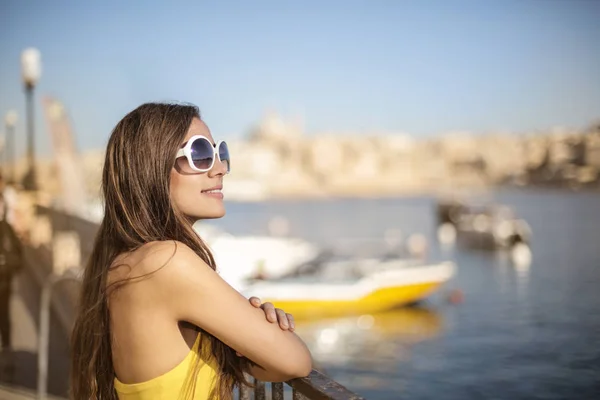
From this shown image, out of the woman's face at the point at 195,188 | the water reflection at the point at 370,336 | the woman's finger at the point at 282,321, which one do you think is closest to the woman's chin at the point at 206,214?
the woman's face at the point at 195,188

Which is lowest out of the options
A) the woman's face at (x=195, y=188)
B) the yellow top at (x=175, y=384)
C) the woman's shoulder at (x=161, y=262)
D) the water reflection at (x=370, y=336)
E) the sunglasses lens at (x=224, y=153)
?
the water reflection at (x=370, y=336)

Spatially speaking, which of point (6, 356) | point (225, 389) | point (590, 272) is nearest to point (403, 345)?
point (6, 356)

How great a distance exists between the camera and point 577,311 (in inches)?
1153

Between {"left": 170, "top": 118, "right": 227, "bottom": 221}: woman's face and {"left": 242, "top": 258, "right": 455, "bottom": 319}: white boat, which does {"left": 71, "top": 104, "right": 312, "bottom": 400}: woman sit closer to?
{"left": 170, "top": 118, "right": 227, "bottom": 221}: woman's face

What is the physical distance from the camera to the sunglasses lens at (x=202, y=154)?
1.81 metres

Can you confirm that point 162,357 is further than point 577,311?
No

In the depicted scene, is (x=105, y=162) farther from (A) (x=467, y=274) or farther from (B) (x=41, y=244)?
(A) (x=467, y=274)

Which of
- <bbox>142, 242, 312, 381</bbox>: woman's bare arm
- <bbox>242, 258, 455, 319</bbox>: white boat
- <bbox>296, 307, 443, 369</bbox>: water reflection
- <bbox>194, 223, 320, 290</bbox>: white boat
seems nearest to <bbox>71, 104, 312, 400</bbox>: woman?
<bbox>142, 242, 312, 381</bbox>: woman's bare arm

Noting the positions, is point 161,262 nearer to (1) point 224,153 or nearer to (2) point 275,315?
(2) point 275,315

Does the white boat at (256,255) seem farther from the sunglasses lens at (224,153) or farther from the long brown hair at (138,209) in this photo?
the long brown hair at (138,209)

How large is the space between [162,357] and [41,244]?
12.0 m

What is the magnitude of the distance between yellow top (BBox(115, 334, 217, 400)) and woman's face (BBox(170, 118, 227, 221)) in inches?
14.3

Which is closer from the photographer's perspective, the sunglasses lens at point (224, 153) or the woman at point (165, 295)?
the woman at point (165, 295)

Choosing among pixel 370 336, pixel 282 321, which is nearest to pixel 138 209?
pixel 282 321
